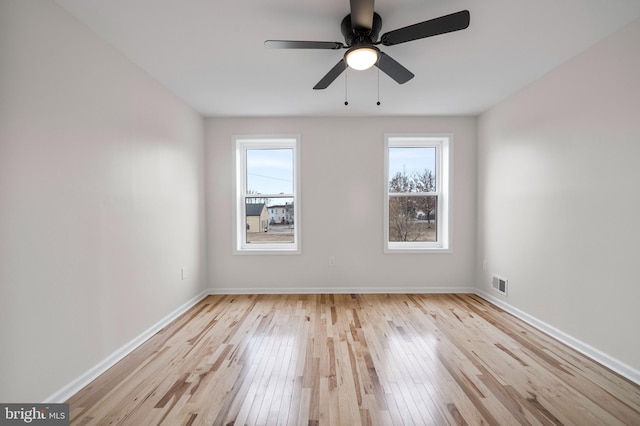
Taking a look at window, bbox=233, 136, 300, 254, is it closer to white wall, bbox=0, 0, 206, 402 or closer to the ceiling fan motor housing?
white wall, bbox=0, 0, 206, 402

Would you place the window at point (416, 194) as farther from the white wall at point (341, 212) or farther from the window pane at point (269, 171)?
the window pane at point (269, 171)

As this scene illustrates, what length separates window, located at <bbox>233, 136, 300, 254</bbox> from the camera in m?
4.26

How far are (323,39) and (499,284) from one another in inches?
135

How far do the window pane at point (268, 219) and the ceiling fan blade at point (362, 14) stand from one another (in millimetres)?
2811

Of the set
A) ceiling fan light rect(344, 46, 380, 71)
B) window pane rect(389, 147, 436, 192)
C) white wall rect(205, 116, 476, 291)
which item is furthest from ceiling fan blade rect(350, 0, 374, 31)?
window pane rect(389, 147, 436, 192)

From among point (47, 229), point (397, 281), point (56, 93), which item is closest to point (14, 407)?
point (47, 229)

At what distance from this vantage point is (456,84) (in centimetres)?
297

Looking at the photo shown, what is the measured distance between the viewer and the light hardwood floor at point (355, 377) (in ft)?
5.53

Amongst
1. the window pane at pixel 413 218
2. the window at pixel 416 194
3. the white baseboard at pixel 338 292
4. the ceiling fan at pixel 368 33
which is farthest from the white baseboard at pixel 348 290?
the ceiling fan at pixel 368 33

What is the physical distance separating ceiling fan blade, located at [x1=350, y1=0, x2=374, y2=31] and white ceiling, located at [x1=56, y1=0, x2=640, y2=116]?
20cm

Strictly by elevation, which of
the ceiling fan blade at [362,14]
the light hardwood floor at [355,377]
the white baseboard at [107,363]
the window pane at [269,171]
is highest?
the ceiling fan blade at [362,14]

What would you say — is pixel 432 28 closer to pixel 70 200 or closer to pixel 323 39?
pixel 323 39

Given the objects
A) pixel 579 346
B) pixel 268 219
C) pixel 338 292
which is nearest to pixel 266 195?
pixel 268 219

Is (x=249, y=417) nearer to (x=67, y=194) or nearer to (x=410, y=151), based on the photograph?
(x=67, y=194)
